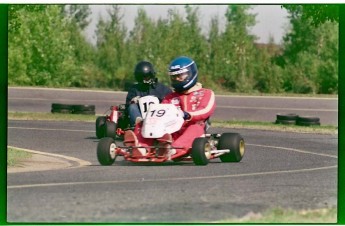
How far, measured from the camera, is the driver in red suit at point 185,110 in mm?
14453

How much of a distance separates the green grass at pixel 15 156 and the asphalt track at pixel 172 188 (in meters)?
0.67

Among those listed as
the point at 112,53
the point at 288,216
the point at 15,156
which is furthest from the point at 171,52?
the point at 288,216

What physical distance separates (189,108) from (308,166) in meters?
1.98

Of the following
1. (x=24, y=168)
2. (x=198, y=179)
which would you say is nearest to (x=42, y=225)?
(x=198, y=179)

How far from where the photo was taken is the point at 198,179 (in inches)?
502

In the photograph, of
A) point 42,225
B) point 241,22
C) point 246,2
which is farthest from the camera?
point 241,22

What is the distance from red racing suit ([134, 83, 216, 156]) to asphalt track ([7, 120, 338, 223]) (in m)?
0.35

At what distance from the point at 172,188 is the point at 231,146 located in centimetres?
335

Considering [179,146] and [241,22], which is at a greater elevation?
[241,22]

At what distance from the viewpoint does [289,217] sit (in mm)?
10281

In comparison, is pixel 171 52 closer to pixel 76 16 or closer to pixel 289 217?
pixel 76 16

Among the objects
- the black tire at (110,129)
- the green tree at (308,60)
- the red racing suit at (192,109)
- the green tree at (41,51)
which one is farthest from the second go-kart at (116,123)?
the green tree at (308,60)

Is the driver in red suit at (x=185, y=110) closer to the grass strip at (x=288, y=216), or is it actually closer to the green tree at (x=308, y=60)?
the grass strip at (x=288, y=216)

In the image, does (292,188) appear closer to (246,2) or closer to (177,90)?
(246,2)
